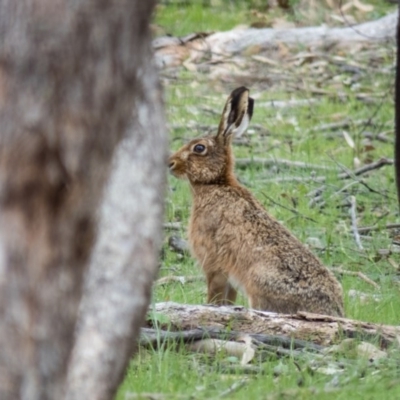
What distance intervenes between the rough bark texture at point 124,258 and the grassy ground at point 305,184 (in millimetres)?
1037

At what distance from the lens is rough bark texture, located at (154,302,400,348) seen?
19.7ft

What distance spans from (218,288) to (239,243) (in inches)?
12.1

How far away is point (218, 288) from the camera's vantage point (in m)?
7.25

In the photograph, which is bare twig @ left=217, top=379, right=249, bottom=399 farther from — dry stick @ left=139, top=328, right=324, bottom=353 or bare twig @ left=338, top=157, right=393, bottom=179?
bare twig @ left=338, top=157, right=393, bottom=179

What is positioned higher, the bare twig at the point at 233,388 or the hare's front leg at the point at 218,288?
the bare twig at the point at 233,388

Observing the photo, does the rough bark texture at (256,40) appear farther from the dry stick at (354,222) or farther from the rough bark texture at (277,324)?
the rough bark texture at (277,324)

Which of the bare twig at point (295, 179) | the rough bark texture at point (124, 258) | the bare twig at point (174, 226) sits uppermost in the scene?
the rough bark texture at point (124, 258)

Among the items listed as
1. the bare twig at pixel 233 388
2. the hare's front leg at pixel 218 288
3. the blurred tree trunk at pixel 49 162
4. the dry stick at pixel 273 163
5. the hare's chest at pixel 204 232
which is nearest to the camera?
the blurred tree trunk at pixel 49 162

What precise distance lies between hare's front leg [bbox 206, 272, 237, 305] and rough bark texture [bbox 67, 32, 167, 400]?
313 centimetres

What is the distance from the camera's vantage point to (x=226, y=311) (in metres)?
6.18

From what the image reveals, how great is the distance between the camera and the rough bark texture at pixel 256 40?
14.5m

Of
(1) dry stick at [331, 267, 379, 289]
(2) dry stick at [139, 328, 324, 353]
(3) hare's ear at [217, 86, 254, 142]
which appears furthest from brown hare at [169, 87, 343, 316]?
(2) dry stick at [139, 328, 324, 353]

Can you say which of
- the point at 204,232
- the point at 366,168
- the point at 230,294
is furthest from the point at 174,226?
the point at 366,168

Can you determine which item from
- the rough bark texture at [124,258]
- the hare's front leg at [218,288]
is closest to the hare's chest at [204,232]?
the hare's front leg at [218,288]
